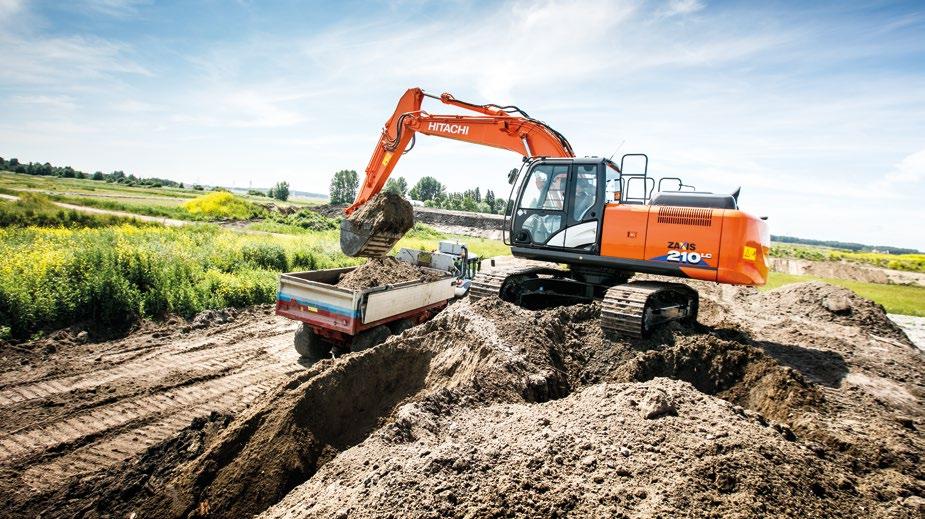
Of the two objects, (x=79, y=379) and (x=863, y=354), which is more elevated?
(x=863, y=354)

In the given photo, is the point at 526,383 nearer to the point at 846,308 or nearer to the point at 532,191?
the point at 532,191

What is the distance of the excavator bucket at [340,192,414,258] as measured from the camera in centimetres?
890

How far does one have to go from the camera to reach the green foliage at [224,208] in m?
31.7

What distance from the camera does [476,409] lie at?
4.05 metres

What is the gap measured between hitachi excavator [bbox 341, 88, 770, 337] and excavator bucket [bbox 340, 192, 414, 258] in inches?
92.4

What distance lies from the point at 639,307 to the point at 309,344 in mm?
4965

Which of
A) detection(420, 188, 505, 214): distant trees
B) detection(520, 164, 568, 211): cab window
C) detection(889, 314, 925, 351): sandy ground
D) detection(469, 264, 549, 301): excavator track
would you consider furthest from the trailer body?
detection(420, 188, 505, 214): distant trees

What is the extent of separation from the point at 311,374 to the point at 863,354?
9.02 metres

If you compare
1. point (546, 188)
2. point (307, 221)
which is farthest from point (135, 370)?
point (307, 221)

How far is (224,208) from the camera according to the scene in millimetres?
32250

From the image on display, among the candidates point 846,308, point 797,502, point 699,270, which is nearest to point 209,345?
point 699,270

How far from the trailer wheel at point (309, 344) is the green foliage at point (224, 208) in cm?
2670

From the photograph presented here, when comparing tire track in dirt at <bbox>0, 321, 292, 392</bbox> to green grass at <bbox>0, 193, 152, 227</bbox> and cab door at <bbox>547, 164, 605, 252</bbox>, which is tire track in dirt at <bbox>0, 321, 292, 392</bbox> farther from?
green grass at <bbox>0, 193, 152, 227</bbox>

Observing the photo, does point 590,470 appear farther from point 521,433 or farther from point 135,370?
point 135,370
